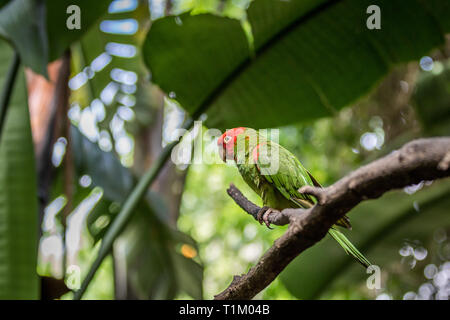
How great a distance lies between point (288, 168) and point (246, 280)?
100mm

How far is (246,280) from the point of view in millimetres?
340

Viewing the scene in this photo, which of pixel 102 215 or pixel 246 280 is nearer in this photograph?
pixel 246 280

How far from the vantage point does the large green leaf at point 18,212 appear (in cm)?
84

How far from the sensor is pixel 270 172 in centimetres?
35

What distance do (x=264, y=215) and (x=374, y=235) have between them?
588 mm

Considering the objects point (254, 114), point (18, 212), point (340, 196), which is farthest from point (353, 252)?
point (18, 212)

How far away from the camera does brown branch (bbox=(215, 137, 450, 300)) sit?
27cm

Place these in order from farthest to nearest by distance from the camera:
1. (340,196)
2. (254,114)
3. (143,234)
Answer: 1. (143,234)
2. (254,114)
3. (340,196)

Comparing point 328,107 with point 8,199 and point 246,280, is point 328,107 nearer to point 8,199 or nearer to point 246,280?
point 246,280

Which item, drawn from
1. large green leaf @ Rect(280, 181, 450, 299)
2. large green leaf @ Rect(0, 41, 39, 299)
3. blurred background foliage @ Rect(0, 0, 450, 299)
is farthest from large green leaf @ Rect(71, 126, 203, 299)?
large green leaf @ Rect(280, 181, 450, 299)

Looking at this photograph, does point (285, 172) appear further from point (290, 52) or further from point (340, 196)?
point (290, 52)

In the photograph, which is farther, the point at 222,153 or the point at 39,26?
the point at 39,26

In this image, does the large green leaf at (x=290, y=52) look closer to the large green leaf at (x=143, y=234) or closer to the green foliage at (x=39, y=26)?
the green foliage at (x=39, y=26)

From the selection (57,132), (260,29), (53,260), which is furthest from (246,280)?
(57,132)
